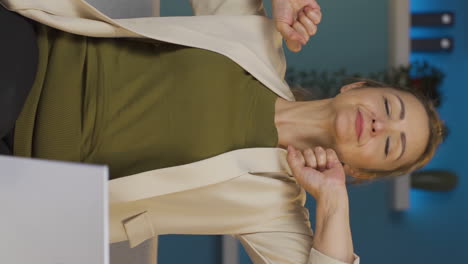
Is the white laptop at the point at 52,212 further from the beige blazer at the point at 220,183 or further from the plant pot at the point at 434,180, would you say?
the plant pot at the point at 434,180

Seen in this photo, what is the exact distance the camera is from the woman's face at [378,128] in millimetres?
1441

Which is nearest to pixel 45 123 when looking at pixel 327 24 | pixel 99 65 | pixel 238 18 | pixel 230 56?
pixel 99 65

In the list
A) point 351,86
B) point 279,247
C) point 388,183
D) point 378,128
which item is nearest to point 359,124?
point 378,128

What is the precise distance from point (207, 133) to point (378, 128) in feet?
1.28

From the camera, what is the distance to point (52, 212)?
707mm

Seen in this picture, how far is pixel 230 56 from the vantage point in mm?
1442

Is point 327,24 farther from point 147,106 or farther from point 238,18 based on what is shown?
point 147,106

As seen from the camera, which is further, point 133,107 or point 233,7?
→ point 233,7

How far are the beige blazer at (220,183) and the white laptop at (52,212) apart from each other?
571 mm

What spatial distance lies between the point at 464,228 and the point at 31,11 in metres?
2.46

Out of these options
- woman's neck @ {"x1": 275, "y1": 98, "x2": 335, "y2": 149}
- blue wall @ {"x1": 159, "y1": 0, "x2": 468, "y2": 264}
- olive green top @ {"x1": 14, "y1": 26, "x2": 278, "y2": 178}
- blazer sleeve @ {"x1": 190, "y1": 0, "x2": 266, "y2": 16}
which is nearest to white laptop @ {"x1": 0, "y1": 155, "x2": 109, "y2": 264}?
olive green top @ {"x1": 14, "y1": 26, "x2": 278, "y2": 178}

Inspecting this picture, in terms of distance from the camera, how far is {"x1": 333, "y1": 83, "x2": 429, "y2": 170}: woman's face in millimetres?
1441

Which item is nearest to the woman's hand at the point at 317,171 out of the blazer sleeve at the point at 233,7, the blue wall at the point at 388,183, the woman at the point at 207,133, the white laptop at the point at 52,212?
the woman at the point at 207,133

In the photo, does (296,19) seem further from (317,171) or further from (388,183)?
(388,183)
